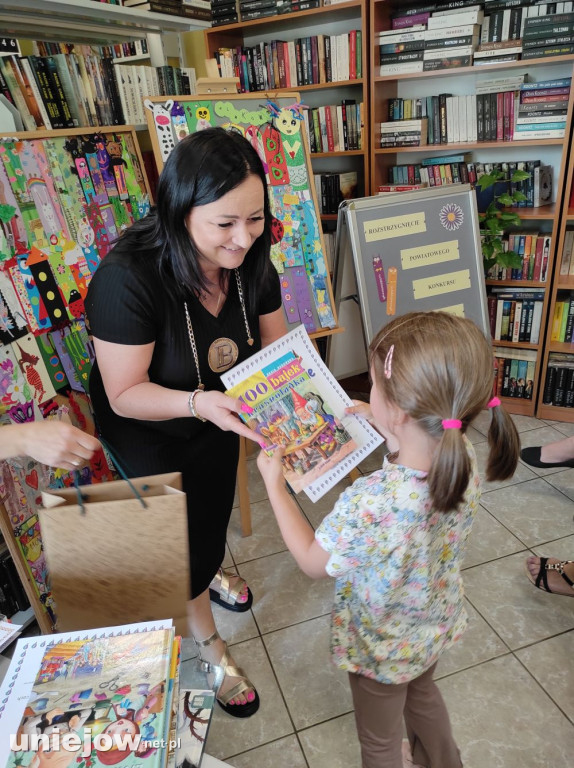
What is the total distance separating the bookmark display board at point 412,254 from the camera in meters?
2.23

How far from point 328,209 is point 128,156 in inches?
57.6

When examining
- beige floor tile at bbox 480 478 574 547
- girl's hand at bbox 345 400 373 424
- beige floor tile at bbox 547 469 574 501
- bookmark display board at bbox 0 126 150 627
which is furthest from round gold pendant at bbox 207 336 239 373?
beige floor tile at bbox 547 469 574 501

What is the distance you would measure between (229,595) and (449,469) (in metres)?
1.26

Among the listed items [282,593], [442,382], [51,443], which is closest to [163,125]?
[51,443]

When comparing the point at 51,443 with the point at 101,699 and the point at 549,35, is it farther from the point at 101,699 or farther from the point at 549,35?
the point at 549,35

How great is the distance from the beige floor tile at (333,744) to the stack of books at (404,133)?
2543mm

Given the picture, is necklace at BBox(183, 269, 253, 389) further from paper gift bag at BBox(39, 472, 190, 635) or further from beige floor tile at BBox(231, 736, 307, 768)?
beige floor tile at BBox(231, 736, 307, 768)

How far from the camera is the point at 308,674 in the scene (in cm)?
159

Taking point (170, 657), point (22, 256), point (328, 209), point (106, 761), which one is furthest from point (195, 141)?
point (328, 209)

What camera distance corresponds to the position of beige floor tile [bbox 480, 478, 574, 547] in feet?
6.73

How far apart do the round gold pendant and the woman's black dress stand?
1cm

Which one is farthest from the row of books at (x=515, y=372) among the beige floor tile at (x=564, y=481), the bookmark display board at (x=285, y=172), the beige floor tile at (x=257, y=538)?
the beige floor tile at (x=257, y=538)

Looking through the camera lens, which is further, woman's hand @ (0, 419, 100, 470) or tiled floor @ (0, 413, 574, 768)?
tiled floor @ (0, 413, 574, 768)

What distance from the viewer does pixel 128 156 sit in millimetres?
1787
